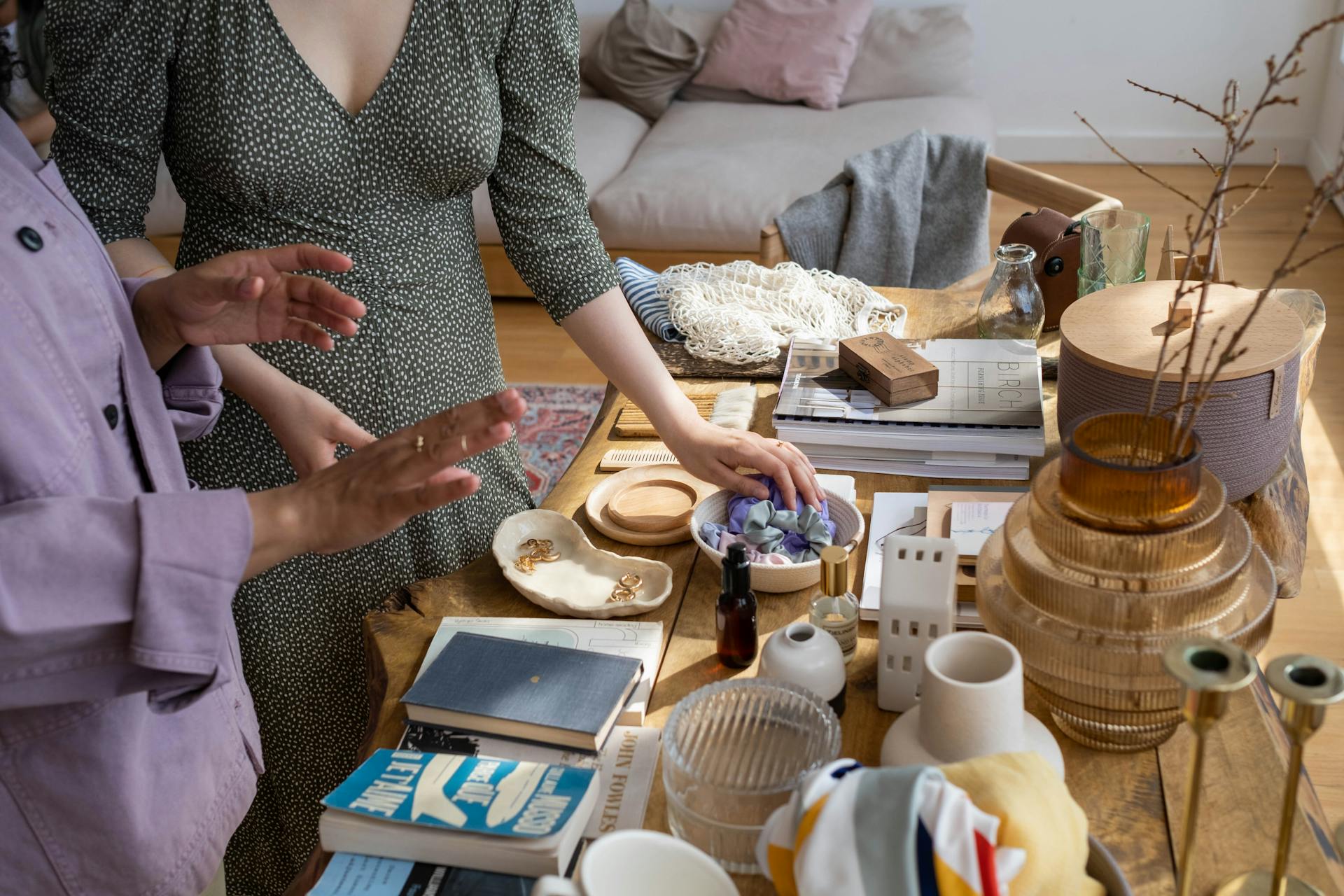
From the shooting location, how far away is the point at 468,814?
0.86 meters

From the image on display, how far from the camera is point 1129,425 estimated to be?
88cm

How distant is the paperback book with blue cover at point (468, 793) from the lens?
851 millimetres

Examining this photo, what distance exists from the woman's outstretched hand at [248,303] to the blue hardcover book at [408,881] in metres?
0.45

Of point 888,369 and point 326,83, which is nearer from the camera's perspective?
point 326,83

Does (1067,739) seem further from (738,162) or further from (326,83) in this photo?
(738,162)

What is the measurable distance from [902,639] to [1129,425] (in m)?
0.25

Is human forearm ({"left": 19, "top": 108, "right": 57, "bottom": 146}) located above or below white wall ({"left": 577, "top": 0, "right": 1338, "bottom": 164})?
above

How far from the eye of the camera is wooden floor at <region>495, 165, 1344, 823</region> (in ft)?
7.54

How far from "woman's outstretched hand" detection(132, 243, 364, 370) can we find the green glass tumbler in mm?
1117

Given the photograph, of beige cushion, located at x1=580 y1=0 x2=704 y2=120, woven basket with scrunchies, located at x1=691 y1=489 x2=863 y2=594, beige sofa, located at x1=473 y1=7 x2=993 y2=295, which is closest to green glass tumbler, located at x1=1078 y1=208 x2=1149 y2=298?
woven basket with scrunchies, located at x1=691 y1=489 x2=863 y2=594

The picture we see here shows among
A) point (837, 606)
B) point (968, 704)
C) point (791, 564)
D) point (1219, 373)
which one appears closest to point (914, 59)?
point (1219, 373)

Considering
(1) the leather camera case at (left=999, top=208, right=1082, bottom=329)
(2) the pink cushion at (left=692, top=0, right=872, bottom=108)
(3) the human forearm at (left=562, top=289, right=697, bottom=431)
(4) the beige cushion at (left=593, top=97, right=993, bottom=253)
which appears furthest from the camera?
(2) the pink cushion at (left=692, top=0, right=872, bottom=108)

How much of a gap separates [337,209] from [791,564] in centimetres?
69

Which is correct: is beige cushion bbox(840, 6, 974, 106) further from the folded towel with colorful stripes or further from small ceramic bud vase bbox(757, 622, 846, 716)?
the folded towel with colorful stripes
